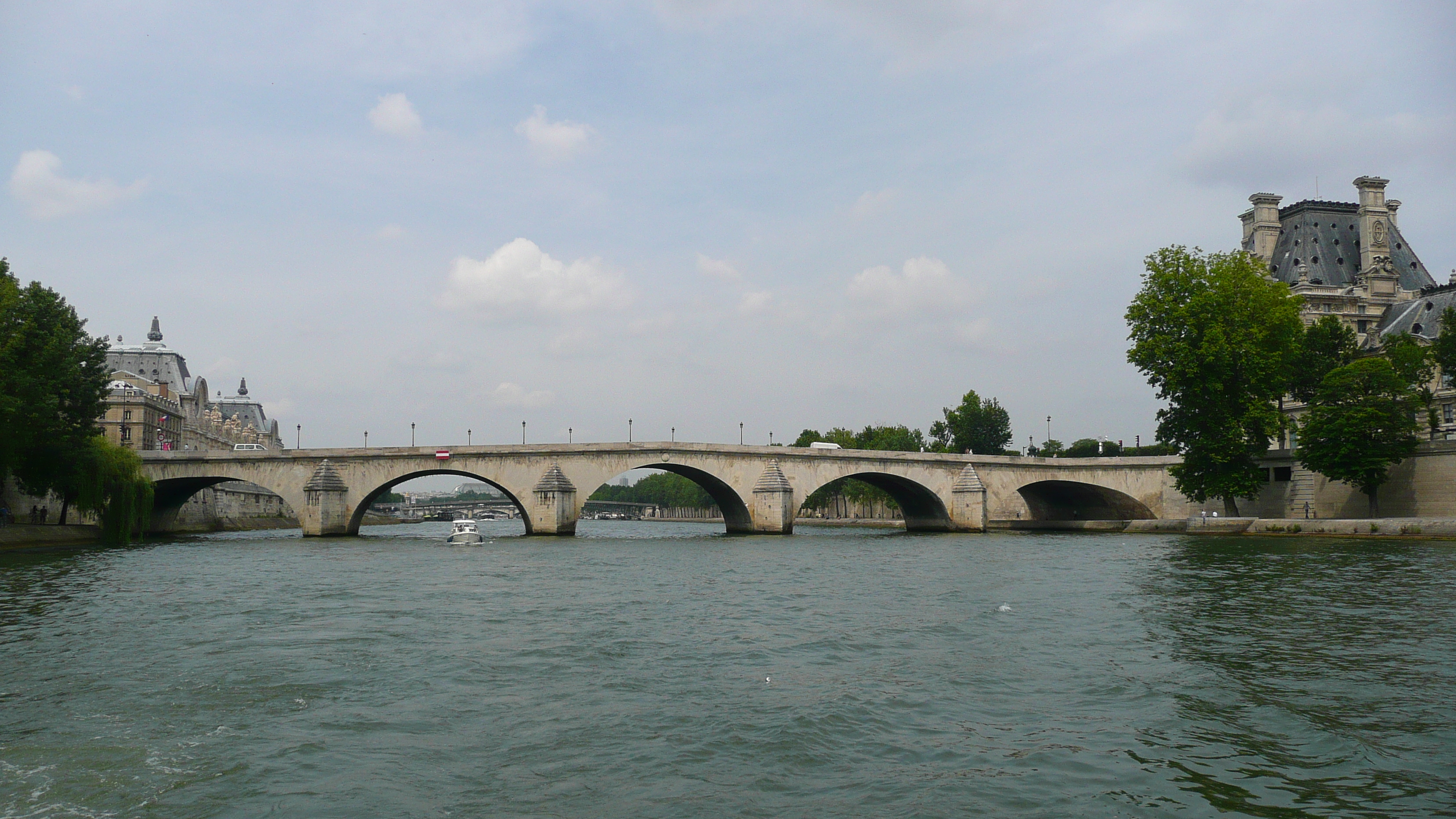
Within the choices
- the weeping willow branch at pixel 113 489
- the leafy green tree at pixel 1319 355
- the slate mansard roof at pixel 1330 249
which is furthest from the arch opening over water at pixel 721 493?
the slate mansard roof at pixel 1330 249

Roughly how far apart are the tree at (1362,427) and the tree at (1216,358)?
1917 mm

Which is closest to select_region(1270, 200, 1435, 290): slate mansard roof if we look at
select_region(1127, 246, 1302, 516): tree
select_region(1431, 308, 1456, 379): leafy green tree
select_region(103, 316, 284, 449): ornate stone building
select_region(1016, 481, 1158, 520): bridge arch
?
select_region(1431, 308, 1456, 379): leafy green tree

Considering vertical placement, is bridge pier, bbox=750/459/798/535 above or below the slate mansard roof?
below

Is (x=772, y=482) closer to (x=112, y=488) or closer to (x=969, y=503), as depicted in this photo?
(x=969, y=503)

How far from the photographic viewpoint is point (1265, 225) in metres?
86.9

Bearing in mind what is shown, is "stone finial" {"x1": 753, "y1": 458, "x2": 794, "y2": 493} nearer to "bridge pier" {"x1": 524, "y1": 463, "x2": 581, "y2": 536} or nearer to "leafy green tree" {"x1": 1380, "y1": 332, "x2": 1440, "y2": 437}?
"bridge pier" {"x1": 524, "y1": 463, "x2": 581, "y2": 536}

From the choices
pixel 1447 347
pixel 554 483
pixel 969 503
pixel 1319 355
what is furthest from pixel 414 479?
pixel 1447 347

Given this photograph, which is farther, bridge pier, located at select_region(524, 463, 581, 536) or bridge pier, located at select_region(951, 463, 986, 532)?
bridge pier, located at select_region(951, 463, 986, 532)

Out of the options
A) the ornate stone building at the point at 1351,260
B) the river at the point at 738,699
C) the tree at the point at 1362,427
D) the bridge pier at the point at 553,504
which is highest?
the ornate stone building at the point at 1351,260

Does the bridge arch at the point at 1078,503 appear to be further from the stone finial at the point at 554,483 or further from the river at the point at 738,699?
the river at the point at 738,699

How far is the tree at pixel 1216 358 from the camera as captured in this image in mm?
47031

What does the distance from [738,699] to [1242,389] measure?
143 ft

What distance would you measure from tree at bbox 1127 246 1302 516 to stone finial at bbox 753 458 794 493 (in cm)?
1971

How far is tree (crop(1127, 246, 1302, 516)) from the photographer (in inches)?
1852
